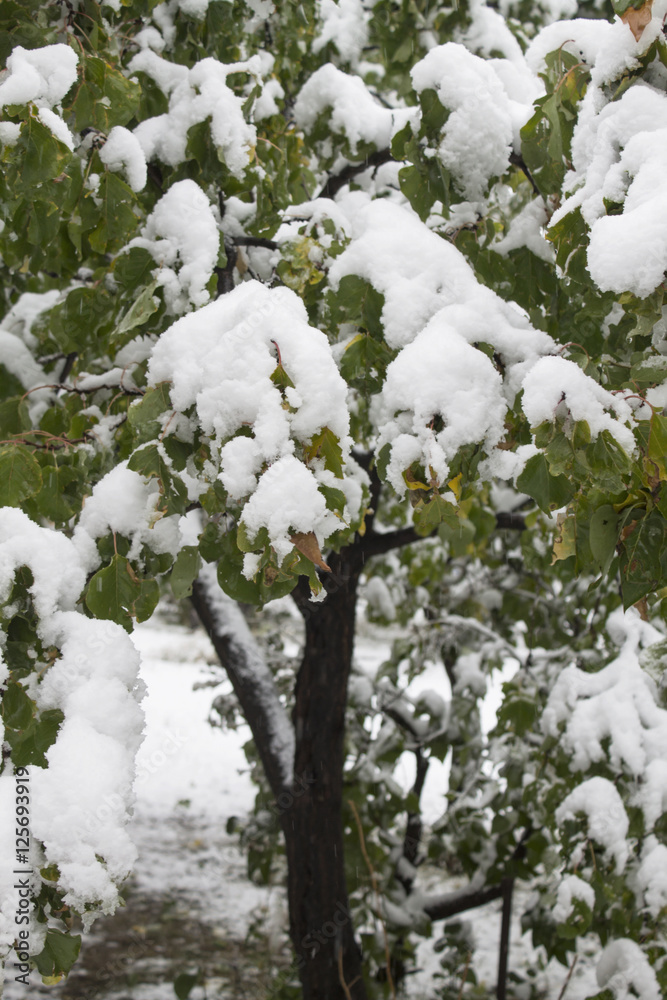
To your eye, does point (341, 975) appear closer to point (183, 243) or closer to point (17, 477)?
point (17, 477)

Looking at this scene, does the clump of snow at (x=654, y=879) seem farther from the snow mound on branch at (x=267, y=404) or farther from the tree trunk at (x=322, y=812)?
the snow mound on branch at (x=267, y=404)

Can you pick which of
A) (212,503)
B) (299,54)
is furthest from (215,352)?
(299,54)

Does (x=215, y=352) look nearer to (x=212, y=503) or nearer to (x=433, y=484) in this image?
(x=212, y=503)

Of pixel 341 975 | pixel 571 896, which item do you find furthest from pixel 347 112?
pixel 341 975

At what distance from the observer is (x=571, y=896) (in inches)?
90.0

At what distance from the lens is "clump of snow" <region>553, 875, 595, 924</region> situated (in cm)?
227

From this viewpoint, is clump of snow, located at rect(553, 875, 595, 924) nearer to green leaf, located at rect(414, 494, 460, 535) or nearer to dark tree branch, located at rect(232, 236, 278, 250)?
green leaf, located at rect(414, 494, 460, 535)

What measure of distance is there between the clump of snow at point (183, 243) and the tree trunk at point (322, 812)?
143 centimetres

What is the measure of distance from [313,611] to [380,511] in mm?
1511

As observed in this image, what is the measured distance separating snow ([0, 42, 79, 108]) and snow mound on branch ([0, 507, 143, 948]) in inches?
29.2

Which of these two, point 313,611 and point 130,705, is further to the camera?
point 313,611

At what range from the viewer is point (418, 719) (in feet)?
12.6

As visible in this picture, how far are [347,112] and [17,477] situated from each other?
55.0 inches

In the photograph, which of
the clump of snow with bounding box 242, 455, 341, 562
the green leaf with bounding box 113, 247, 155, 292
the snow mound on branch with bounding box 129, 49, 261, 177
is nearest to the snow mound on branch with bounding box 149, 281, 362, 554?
the clump of snow with bounding box 242, 455, 341, 562
